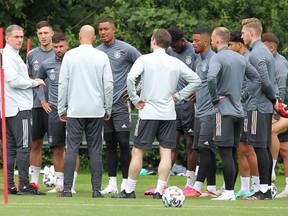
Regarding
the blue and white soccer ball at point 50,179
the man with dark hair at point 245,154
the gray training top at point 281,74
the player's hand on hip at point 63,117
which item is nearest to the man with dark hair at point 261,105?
the man with dark hair at point 245,154

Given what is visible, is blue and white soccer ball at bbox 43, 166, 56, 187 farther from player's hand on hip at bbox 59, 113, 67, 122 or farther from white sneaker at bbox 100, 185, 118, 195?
player's hand on hip at bbox 59, 113, 67, 122

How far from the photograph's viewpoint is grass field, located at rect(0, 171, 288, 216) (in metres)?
14.1

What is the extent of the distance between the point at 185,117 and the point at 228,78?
2.19 meters

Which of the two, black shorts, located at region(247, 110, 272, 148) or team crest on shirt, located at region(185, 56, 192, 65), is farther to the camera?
team crest on shirt, located at region(185, 56, 192, 65)

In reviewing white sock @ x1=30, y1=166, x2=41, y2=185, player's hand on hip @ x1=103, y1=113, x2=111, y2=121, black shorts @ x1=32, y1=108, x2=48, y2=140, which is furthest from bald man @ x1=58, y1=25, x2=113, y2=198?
white sock @ x1=30, y1=166, x2=41, y2=185

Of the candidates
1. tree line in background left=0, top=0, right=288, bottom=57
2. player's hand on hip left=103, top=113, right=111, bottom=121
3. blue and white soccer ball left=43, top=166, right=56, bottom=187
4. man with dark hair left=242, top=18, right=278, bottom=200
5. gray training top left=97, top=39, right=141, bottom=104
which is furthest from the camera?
tree line in background left=0, top=0, right=288, bottom=57

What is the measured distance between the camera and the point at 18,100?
56.7ft

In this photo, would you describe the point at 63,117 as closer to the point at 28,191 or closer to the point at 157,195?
the point at 28,191

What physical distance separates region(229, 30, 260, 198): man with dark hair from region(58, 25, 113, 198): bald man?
1.94 m

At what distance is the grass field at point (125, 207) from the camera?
14109 mm

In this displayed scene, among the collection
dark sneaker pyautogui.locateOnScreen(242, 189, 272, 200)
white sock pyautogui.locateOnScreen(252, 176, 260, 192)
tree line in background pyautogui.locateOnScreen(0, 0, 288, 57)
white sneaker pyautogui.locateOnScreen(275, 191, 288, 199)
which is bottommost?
white sneaker pyautogui.locateOnScreen(275, 191, 288, 199)

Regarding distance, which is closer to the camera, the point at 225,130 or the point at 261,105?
the point at 225,130

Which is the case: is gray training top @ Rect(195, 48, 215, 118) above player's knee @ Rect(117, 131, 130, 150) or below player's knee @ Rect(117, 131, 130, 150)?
above

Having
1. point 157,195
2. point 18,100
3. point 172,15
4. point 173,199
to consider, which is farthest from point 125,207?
point 172,15
